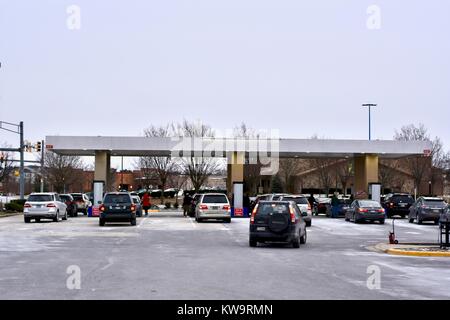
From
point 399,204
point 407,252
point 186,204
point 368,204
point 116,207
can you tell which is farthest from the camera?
point 186,204

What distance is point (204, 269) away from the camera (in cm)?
1633

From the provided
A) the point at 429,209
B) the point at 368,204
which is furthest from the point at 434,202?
the point at 368,204

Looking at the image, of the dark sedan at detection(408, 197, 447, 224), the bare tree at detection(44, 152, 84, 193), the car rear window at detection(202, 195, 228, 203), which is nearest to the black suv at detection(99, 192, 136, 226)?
the car rear window at detection(202, 195, 228, 203)

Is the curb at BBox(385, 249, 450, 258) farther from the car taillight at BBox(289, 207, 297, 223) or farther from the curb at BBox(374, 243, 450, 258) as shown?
the car taillight at BBox(289, 207, 297, 223)

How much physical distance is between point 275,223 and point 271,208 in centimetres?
54

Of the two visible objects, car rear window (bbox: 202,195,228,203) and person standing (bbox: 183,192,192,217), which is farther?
person standing (bbox: 183,192,192,217)

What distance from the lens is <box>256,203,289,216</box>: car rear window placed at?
23.0m

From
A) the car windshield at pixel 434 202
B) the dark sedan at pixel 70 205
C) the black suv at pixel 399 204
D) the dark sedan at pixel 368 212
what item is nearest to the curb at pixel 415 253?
the dark sedan at pixel 368 212

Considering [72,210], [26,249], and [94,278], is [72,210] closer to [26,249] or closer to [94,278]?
[26,249]

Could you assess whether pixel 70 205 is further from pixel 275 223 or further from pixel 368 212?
pixel 275 223

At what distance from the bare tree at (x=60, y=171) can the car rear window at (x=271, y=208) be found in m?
66.4

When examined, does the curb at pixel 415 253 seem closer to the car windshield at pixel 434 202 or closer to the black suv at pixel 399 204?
the car windshield at pixel 434 202

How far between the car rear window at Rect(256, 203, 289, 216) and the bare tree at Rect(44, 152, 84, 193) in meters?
66.4
